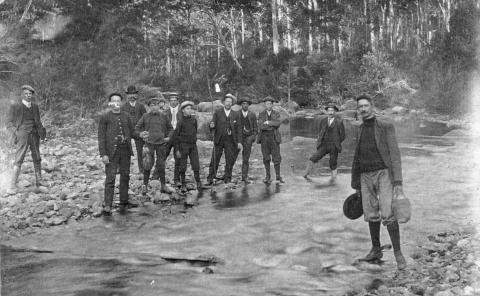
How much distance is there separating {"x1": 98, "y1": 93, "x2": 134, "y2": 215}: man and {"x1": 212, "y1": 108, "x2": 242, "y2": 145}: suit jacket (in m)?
2.59

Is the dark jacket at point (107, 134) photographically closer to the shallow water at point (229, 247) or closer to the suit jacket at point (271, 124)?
the shallow water at point (229, 247)

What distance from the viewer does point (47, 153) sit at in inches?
577

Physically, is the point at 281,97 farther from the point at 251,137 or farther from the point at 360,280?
the point at 360,280

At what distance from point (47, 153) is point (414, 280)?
11.7 m

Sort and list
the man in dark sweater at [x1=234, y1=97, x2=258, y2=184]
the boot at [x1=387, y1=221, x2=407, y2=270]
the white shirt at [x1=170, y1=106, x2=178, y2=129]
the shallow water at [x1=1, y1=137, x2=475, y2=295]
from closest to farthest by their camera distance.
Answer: the shallow water at [x1=1, y1=137, x2=475, y2=295]
the boot at [x1=387, y1=221, x2=407, y2=270]
the white shirt at [x1=170, y1=106, x2=178, y2=129]
the man in dark sweater at [x1=234, y1=97, x2=258, y2=184]

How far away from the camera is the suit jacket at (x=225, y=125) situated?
1125cm

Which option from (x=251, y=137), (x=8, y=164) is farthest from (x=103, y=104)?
(x=251, y=137)

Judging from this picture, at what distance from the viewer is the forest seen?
2191 cm

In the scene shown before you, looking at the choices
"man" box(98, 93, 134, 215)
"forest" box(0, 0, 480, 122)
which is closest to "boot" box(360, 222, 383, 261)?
"man" box(98, 93, 134, 215)

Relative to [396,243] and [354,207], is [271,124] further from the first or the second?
[396,243]

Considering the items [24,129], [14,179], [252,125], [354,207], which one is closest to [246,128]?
[252,125]

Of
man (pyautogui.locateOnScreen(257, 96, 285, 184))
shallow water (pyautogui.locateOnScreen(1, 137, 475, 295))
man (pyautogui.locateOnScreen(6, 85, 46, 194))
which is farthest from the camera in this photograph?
man (pyautogui.locateOnScreen(257, 96, 285, 184))

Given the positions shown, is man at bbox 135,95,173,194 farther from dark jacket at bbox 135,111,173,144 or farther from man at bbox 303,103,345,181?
man at bbox 303,103,345,181

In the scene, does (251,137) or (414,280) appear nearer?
(414,280)
